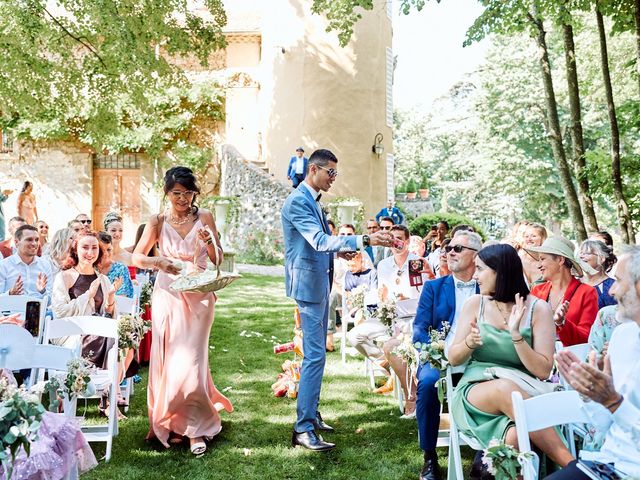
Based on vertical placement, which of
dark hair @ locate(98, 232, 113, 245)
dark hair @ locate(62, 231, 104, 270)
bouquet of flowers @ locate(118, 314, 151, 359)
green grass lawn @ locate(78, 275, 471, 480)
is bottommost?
green grass lawn @ locate(78, 275, 471, 480)

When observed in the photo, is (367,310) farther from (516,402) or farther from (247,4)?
(247,4)

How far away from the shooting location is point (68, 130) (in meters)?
23.8

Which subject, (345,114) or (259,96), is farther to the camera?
(259,96)

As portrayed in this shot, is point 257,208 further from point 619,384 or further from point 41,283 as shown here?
point 619,384

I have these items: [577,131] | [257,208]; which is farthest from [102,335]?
[257,208]

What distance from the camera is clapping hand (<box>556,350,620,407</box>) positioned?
257 cm

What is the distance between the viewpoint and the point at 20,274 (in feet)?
21.5

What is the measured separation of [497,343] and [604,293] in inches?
84.7

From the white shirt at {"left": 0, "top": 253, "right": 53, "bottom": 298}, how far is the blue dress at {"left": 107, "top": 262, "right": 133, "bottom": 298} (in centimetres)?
71

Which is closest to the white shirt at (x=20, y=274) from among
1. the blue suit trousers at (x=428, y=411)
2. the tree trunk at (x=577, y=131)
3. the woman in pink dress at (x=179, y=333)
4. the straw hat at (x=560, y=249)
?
the woman in pink dress at (x=179, y=333)

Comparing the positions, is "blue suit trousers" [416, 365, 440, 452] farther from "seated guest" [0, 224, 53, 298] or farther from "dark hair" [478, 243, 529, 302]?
"seated guest" [0, 224, 53, 298]

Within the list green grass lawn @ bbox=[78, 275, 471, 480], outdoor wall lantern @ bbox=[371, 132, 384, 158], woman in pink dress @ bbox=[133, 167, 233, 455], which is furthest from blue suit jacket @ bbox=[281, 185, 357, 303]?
outdoor wall lantern @ bbox=[371, 132, 384, 158]

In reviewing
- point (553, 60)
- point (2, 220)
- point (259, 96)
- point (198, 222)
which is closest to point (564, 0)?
point (198, 222)

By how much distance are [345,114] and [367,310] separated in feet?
45.9
